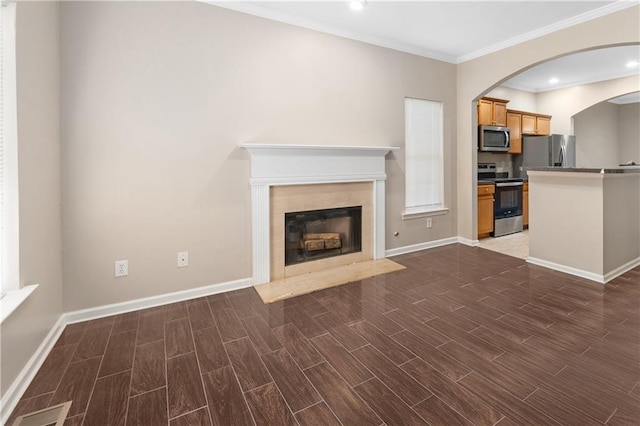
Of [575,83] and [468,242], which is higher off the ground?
[575,83]

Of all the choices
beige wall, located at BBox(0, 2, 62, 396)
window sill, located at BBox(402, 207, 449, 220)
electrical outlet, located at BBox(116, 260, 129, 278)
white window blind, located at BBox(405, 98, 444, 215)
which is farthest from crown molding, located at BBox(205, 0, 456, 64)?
electrical outlet, located at BBox(116, 260, 129, 278)

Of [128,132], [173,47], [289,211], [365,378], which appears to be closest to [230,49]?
[173,47]

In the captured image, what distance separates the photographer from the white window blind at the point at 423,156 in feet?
14.5

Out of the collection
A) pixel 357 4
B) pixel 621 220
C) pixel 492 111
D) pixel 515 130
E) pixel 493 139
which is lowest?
pixel 621 220

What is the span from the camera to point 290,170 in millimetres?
3314

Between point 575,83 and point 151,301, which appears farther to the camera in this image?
point 575,83

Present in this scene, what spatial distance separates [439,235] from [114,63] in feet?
14.5

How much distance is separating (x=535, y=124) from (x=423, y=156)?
3.73 metres

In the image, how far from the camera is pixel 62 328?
2.40 metres

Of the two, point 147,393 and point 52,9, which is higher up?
point 52,9

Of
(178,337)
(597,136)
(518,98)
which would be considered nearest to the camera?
(178,337)

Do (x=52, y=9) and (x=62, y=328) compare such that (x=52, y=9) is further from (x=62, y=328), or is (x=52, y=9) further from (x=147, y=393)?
(x=147, y=393)

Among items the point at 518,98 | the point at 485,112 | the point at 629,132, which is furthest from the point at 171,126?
the point at 629,132

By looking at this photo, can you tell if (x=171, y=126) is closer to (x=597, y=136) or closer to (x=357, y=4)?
(x=357, y=4)
